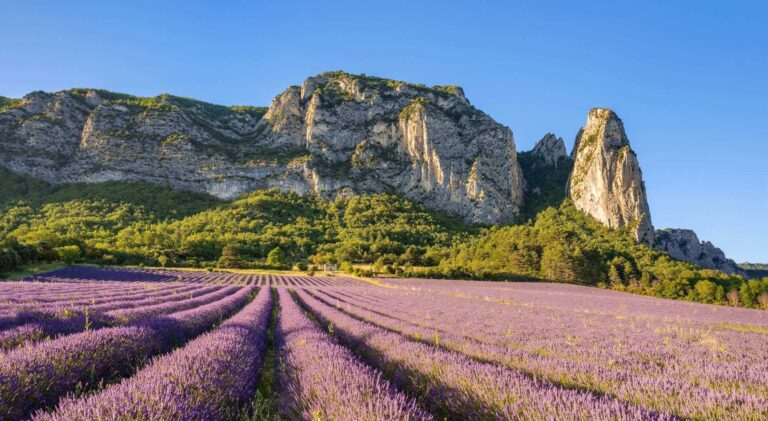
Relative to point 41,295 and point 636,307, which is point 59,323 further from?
point 636,307

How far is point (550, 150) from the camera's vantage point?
135000 millimetres

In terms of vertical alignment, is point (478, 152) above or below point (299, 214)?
above

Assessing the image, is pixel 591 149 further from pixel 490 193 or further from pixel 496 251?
pixel 496 251

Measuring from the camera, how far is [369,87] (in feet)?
465

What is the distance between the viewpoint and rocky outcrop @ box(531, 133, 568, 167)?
131000 millimetres

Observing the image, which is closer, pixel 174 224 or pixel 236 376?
pixel 236 376

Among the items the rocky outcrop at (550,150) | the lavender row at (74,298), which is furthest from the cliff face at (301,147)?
the lavender row at (74,298)

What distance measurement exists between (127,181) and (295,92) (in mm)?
68822

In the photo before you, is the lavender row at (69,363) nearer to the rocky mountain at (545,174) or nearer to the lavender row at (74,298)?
the lavender row at (74,298)

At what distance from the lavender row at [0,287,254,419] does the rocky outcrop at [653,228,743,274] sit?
389ft

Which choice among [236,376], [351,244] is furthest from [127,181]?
[236,376]

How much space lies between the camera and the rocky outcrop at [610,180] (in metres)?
92.1

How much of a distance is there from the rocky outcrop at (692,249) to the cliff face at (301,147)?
142ft

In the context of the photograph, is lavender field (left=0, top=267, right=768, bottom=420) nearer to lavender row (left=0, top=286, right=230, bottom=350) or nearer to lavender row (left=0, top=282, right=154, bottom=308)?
lavender row (left=0, top=286, right=230, bottom=350)
